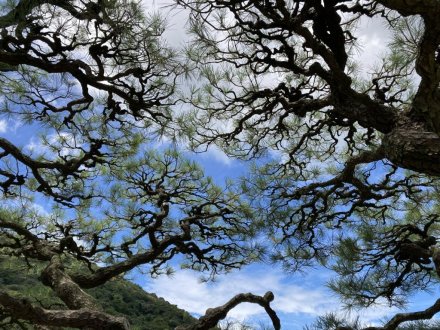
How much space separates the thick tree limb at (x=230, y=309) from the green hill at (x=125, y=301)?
1.24 metres

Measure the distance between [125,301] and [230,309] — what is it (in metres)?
4.75

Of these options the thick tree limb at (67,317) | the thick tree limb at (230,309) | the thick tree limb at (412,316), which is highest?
the thick tree limb at (412,316)

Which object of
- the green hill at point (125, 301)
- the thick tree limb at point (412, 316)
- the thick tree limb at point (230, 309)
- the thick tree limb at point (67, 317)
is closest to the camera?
the thick tree limb at point (67, 317)

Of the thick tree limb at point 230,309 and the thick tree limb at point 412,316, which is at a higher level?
the thick tree limb at point 412,316

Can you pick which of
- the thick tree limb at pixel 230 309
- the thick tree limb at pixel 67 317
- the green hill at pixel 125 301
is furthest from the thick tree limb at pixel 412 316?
the green hill at pixel 125 301

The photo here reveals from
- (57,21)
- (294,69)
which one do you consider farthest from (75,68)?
(294,69)

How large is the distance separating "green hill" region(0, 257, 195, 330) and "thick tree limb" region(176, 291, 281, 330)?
124 centimetres

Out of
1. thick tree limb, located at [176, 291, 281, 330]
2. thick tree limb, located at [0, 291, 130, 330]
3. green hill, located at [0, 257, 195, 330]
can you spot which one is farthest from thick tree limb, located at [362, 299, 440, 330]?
green hill, located at [0, 257, 195, 330]

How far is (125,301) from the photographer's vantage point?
251 inches

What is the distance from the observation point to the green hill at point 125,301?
347 cm

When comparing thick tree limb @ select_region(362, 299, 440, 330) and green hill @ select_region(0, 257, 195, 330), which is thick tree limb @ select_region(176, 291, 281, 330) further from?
green hill @ select_region(0, 257, 195, 330)

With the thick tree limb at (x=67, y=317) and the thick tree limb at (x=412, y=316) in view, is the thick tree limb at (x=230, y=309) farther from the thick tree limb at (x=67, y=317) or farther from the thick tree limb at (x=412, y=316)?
the thick tree limb at (x=412, y=316)

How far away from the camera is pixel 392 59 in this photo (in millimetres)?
2654

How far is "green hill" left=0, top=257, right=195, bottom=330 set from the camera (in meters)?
3.47
